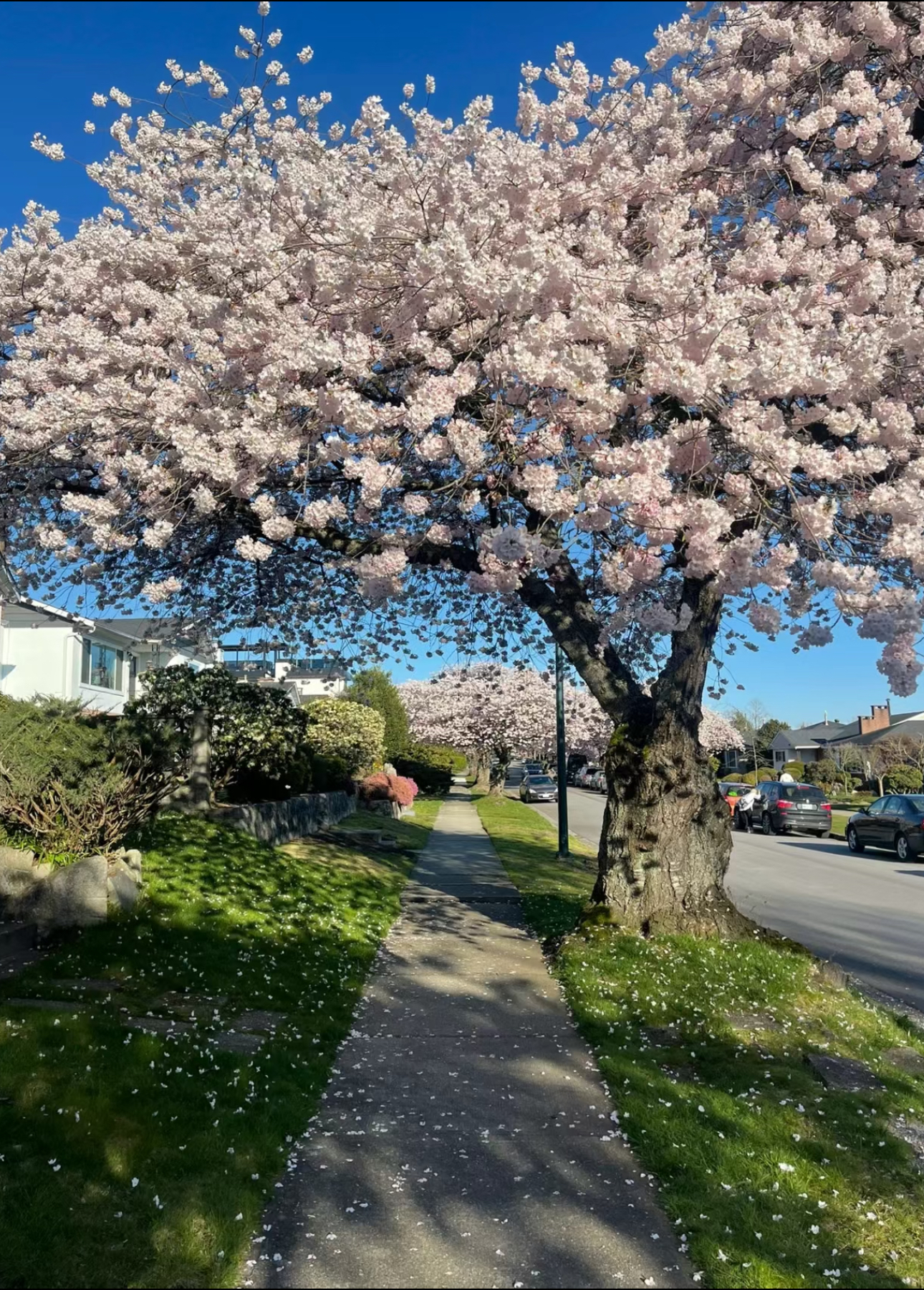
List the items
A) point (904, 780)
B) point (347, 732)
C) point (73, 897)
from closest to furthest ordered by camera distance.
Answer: point (73, 897) < point (347, 732) < point (904, 780)

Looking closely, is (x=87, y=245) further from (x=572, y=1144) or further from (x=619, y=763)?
(x=572, y=1144)

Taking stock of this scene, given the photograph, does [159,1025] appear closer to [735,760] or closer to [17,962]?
[17,962]

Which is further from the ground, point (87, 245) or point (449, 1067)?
point (87, 245)

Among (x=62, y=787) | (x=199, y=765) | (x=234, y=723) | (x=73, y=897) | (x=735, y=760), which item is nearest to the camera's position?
(x=73, y=897)

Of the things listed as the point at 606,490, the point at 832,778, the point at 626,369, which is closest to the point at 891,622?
the point at 606,490

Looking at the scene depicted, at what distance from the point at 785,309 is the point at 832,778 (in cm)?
5620

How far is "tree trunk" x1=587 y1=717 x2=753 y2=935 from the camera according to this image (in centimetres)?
909

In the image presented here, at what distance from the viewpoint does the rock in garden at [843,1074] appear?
5.73 metres

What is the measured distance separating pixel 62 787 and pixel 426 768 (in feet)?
125

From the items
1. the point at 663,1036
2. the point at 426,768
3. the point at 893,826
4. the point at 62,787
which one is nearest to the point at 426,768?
the point at 426,768

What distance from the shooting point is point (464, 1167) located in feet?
14.6

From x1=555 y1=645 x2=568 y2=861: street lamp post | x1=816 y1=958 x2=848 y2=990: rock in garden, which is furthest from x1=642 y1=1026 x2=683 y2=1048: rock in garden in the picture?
x1=555 y1=645 x2=568 y2=861: street lamp post

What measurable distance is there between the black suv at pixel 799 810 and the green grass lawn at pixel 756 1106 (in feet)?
73.5

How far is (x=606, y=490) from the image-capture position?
6.89 meters
